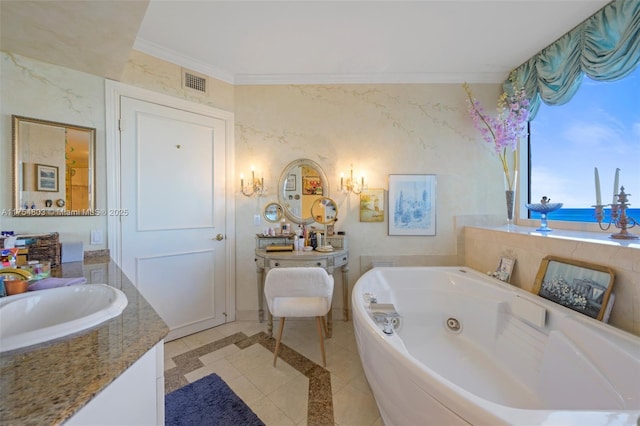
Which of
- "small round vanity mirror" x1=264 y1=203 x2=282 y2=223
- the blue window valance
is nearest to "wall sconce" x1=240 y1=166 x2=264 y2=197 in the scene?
"small round vanity mirror" x1=264 y1=203 x2=282 y2=223

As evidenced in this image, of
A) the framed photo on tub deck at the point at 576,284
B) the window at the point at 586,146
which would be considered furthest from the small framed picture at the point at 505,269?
the window at the point at 586,146

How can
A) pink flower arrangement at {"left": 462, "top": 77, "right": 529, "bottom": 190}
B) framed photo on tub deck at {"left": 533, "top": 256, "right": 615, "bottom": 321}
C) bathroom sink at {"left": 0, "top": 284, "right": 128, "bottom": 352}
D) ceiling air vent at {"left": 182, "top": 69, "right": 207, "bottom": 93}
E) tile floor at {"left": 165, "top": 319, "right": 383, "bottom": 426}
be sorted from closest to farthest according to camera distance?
1. bathroom sink at {"left": 0, "top": 284, "right": 128, "bottom": 352}
2. framed photo on tub deck at {"left": 533, "top": 256, "right": 615, "bottom": 321}
3. tile floor at {"left": 165, "top": 319, "right": 383, "bottom": 426}
4. pink flower arrangement at {"left": 462, "top": 77, "right": 529, "bottom": 190}
5. ceiling air vent at {"left": 182, "top": 69, "right": 207, "bottom": 93}

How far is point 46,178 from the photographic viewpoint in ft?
5.28

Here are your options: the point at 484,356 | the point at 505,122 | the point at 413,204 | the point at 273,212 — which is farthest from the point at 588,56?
the point at 273,212

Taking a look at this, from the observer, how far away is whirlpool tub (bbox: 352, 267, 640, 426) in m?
0.82

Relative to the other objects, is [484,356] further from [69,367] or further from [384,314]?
[69,367]

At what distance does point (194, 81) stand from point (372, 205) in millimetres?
2230

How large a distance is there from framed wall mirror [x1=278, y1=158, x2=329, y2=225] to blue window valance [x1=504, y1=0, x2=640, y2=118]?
6.95 feet

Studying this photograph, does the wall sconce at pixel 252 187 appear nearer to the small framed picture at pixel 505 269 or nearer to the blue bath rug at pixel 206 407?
the blue bath rug at pixel 206 407

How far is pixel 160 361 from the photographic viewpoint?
2.80 feet

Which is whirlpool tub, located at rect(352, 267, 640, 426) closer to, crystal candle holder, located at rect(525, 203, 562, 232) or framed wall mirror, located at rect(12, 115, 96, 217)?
crystal candle holder, located at rect(525, 203, 562, 232)

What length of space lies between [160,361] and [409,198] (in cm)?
240

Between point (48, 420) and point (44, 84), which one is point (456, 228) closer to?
point (48, 420)

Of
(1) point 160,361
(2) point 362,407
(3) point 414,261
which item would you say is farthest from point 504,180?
(1) point 160,361
